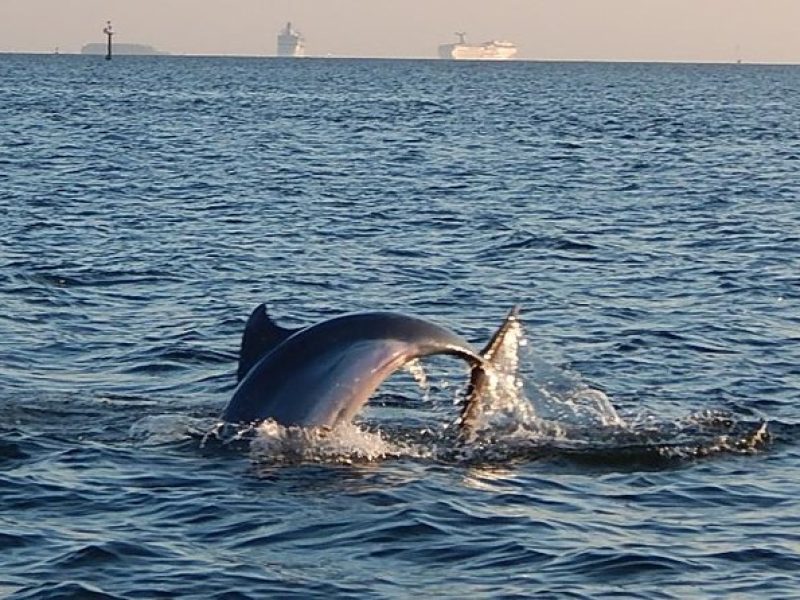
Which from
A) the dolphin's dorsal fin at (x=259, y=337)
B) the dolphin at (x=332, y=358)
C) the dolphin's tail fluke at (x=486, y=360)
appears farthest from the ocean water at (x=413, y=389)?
the dolphin's dorsal fin at (x=259, y=337)

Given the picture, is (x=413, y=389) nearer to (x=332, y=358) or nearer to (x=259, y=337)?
(x=259, y=337)

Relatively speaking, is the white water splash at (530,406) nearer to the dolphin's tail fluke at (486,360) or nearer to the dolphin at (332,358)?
the dolphin's tail fluke at (486,360)

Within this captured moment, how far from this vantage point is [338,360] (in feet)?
46.9

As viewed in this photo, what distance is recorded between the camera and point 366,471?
49.9ft

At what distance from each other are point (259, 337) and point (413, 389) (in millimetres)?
5037

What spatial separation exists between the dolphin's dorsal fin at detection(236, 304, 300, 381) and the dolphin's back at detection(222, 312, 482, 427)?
9 centimetres

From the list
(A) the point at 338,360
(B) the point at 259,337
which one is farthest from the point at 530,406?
(B) the point at 259,337

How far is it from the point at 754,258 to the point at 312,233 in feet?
28.5

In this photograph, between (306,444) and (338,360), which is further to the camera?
(306,444)

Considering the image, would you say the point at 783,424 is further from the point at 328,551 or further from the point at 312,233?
the point at 312,233

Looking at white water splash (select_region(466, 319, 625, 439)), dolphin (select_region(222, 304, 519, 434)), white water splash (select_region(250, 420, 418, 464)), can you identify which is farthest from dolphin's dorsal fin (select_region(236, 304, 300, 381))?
white water splash (select_region(466, 319, 625, 439))

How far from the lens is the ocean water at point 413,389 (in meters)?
12.9

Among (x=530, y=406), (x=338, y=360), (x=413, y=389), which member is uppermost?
(x=338, y=360)

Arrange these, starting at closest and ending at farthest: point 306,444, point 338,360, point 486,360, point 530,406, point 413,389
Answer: point 338,360, point 486,360, point 306,444, point 530,406, point 413,389
